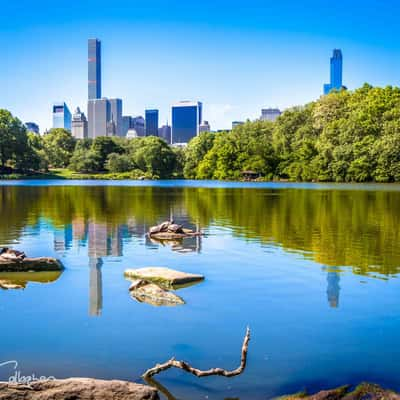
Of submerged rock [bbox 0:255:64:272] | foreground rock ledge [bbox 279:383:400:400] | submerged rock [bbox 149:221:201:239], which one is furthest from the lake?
submerged rock [bbox 149:221:201:239]

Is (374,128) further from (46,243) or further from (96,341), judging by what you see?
(96,341)

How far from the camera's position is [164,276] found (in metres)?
12.1

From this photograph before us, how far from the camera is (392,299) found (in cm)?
1077

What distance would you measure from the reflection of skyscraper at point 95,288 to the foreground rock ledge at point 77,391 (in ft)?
12.1

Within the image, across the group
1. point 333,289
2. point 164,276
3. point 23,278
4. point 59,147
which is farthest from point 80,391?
point 59,147

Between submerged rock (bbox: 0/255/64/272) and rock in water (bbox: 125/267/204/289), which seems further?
submerged rock (bbox: 0/255/64/272)

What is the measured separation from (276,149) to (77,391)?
105235mm

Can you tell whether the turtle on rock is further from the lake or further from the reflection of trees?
the reflection of trees

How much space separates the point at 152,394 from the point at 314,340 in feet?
11.1

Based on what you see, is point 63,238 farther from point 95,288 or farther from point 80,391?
point 80,391

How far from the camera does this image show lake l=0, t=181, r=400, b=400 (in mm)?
7070

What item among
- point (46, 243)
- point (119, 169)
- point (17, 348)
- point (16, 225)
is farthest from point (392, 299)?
point (119, 169)

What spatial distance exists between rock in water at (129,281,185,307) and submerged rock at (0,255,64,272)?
333cm

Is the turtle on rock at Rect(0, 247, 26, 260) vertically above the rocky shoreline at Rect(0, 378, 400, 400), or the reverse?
the turtle on rock at Rect(0, 247, 26, 260)
